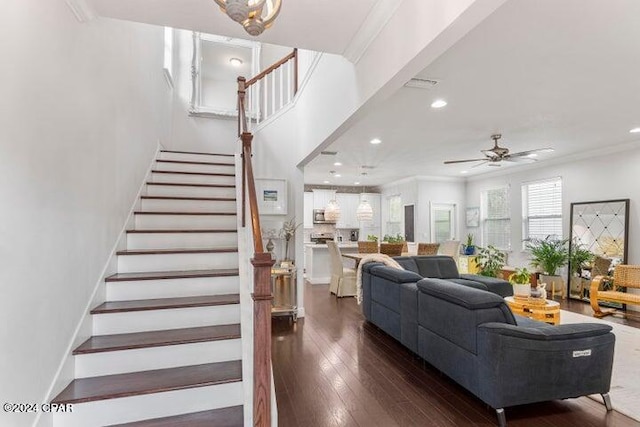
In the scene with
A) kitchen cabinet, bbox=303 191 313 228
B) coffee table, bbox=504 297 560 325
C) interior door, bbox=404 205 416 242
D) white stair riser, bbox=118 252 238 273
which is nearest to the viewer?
white stair riser, bbox=118 252 238 273

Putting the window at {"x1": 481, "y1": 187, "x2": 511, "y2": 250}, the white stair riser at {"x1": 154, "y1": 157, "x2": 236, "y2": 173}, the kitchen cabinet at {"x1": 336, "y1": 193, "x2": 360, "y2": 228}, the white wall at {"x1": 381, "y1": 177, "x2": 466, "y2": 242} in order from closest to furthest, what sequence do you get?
the white stair riser at {"x1": 154, "y1": 157, "x2": 236, "y2": 173} → the window at {"x1": 481, "y1": 187, "x2": 511, "y2": 250} → the white wall at {"x1": 381, "y1": 177, "x2": 466, "y2": 242} → the kitchen cabinet at {"x1": 336, "y1": 193, "x2": 360, "y2": 228}

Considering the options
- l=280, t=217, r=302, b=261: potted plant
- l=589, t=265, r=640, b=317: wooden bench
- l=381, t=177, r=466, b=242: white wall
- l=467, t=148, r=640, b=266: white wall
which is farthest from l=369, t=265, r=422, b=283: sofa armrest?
l=381, t=177, r=466, b=242: white wall

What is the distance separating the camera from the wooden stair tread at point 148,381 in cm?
188

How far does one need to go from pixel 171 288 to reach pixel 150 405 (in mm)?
936

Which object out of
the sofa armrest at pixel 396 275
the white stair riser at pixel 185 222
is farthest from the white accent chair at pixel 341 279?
the white stair riser at pixel 185 222

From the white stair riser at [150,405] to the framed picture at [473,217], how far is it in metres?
7.99

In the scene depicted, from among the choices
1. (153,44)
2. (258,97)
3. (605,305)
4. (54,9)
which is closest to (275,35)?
(54,9)

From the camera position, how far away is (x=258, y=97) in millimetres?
5258

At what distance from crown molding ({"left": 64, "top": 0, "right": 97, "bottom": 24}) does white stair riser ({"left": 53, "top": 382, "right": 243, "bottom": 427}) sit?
92.4 inches

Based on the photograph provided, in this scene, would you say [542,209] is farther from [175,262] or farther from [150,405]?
[150,405]

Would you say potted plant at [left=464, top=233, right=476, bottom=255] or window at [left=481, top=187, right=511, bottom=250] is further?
potted plant at [left=464, top=233, right=476, bottom=255]

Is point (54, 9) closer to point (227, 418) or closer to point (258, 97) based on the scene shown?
point (227, 418)

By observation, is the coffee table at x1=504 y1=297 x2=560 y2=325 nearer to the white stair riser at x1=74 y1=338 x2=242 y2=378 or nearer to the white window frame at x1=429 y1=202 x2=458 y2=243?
the white stair riser at x1=74 y1=338 x2=242 y2=378

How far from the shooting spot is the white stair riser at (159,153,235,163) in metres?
4.62
